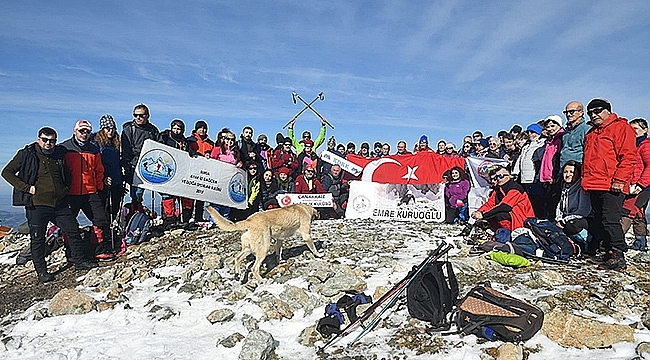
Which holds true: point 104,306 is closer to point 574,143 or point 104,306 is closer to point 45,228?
point 45,228

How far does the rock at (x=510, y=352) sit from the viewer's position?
470cm

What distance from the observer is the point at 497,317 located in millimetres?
5148

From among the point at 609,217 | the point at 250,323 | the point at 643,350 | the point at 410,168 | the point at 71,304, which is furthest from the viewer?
the point at 410,168

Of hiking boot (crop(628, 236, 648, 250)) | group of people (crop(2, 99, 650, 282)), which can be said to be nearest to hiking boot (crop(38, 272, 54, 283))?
group of people (crop(2, 99, 650, 282))

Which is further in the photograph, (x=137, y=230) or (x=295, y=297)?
(x=137, y=230)

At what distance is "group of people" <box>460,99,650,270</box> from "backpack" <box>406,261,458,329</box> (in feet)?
10.6

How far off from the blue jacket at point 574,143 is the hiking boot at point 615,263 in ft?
6.18

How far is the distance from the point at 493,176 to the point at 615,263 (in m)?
3.03

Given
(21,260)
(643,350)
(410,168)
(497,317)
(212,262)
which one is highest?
(410,168)

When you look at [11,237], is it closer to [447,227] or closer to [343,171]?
[343,171]

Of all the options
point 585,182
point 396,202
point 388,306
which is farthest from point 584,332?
point 396,202

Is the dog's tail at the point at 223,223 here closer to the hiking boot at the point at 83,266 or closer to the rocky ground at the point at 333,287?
the rocky ground at the point at 333,287

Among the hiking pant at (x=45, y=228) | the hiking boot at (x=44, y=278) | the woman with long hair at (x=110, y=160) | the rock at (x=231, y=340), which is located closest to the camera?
the rock at (x=231, y=340)

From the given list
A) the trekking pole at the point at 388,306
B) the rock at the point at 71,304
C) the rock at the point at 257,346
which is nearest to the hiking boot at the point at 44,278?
the rock at the point at 71,304
